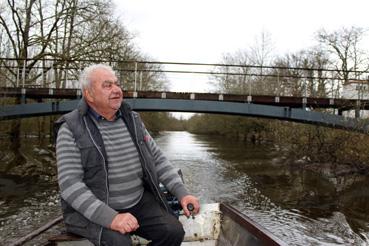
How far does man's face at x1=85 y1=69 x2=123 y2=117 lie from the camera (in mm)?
2783

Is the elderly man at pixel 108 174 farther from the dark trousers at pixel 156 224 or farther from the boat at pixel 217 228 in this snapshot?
the boat at pixel 217 228

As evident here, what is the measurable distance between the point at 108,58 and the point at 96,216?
16.9 m

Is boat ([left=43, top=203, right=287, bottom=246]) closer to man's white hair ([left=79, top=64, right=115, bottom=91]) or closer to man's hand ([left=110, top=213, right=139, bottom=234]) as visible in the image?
man's hand ([left=110, top=213, right=139, bottom=234])

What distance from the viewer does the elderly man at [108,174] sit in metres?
2.56

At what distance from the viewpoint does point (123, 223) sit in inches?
98.3

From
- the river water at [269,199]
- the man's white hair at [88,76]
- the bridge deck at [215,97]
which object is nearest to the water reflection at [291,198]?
the river water at [269,199]

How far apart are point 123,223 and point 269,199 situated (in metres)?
8.51

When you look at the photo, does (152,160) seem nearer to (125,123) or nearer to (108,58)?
(125,123)

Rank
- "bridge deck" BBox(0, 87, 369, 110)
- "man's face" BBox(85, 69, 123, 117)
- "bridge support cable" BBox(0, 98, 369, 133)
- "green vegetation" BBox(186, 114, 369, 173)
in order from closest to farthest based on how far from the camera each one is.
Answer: "man's face" BBox(85, 69, 123, 117) → "green vegetation" BBox(186, 114, 369, 173) → "bridge support cable" BBox(0, 98, 369, 133) → "bridge deck" BBox(0, 87, 369, 110)

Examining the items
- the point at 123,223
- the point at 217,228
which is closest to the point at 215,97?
the point at 217,228

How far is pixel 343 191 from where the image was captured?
1191 centimetres

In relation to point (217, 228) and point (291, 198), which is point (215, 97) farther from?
point (217, 228)

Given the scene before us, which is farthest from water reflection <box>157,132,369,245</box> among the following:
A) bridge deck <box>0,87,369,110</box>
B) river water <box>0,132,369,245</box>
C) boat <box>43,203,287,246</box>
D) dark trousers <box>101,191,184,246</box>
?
dark trousers <box>101,191,184,246</box>

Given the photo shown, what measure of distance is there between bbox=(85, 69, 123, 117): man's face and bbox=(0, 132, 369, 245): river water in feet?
8.06
